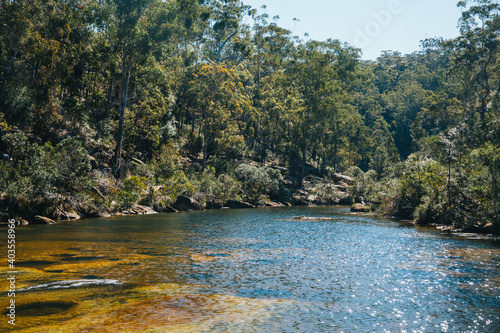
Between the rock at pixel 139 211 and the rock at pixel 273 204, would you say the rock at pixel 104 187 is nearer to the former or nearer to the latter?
the rock at pixel 139 211

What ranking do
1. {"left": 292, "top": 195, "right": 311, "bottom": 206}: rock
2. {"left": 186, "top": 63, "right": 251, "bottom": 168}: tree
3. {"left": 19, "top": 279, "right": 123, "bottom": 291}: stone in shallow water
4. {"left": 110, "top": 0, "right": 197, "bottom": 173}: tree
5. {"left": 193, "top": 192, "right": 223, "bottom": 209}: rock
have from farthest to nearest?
{"left": 292, "top": 195, "right": 311, "bottom": 206}: rock → {"left": 186, "top": 63, "right": 251, "bottom": 168}: tree → {"left": 193, "top": 192, "right": 223, "bottom": 209}: rock → {"left": 110, "top": 0, "right": 197, "bottom": 173}: tree → {"left": 19, "top": 279, "right": 123, "bottom": 291}: stone in shallow water

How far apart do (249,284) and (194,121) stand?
54.7m

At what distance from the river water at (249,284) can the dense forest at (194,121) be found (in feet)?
28.6

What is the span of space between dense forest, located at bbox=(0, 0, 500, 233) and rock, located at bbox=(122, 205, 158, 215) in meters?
0.48

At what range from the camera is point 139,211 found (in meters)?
34.2

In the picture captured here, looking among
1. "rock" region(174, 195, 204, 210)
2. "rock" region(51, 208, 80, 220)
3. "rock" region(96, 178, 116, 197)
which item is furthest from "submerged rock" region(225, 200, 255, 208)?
"rock" region(51, 208, 80, 220)

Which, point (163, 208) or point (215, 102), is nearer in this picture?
point (163, 208)

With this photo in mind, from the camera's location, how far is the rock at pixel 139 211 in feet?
109

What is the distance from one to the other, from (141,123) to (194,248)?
35.0 meters

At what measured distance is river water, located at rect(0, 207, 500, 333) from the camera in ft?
25.3

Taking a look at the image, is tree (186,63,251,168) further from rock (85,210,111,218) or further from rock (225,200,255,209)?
rock (85,210,111,218)

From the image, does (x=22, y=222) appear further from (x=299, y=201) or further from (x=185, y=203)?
(x=299, y=201)

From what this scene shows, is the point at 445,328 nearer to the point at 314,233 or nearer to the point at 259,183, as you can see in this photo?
the point at 314,233

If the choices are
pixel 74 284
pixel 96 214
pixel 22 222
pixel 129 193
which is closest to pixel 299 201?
pixel 129 193
